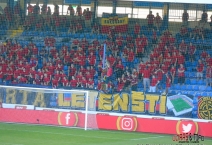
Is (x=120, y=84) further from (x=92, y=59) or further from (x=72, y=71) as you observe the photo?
(x=72, y=71)

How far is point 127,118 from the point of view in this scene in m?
18.0

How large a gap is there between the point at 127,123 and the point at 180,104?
2.32 meters

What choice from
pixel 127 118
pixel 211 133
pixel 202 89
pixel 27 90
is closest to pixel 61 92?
pixel 27 90

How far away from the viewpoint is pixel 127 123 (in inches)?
711

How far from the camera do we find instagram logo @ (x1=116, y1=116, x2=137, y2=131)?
1802 centimetres

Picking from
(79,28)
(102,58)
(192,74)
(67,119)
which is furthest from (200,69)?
(67,119)

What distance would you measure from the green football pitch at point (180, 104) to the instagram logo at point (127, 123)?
1.93 m

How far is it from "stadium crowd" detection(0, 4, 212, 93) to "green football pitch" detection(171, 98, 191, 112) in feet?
11.3

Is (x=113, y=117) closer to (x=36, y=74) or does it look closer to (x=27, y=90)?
(x=27, y=90)

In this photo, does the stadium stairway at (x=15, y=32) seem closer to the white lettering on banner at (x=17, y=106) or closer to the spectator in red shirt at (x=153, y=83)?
the spectator in red shirt at (x=153, y=83)

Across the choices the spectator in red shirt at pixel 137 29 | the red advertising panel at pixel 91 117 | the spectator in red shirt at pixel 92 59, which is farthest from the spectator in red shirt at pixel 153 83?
the red advertising panel at pixel 91 117

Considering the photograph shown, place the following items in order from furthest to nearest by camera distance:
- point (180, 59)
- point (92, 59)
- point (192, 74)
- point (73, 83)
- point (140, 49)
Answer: point (140, 49) < point (92, 59) < point (180, 59) < point (192, 74) < point (73, 83)

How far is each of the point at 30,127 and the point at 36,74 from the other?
6.78 m

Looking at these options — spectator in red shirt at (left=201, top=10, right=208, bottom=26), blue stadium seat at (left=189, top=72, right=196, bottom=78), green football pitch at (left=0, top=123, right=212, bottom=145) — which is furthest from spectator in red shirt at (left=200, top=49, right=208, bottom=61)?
green football pitch at (left=0, top=123, right=212, bottom=145)
